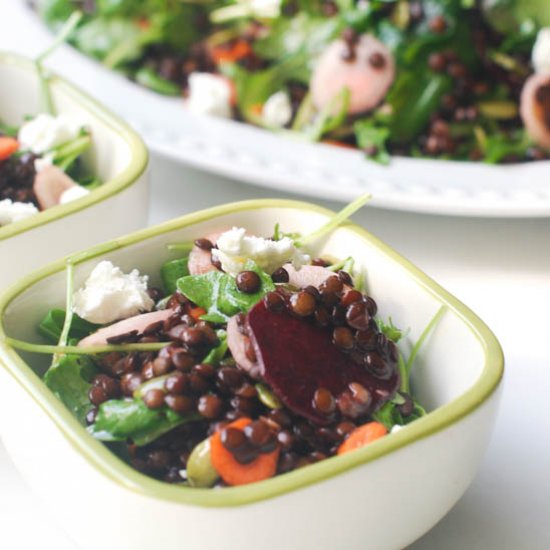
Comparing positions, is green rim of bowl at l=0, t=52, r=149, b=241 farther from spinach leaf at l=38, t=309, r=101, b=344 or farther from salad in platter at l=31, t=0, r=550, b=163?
salad in platter at l=31, t=0, r=550, b=163

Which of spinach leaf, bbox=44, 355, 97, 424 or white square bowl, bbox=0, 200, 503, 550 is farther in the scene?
spinach leaf, bbox=44, 355, 97, 424

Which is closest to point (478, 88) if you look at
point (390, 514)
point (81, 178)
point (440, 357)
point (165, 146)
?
point (165, 146)

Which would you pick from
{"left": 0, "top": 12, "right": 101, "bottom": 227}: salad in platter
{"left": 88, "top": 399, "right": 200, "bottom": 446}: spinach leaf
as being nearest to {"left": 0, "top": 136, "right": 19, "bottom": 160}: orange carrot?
{"left": 0, "top": 12, "right": 101, "bottom": 227}: salad in platter

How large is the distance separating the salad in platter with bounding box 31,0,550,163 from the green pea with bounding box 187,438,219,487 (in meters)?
0.87

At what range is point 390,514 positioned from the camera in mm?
929

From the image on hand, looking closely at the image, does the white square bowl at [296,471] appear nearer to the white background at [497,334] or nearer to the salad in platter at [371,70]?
the white background at [497,334]

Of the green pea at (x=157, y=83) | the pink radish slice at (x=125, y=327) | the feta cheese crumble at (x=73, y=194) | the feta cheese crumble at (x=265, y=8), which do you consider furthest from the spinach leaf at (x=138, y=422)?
the feta cheese crumble at (x=265, y=8)

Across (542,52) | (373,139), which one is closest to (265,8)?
(373,139)

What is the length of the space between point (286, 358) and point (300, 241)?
23 cm

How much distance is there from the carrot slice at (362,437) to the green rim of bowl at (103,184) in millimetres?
471

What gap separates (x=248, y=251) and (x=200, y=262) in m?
0.07

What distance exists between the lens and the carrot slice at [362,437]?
37.2 inches

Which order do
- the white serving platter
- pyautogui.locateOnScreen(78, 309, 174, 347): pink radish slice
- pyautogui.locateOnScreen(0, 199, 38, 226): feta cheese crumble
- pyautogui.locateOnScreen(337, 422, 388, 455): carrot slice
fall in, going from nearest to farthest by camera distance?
pyautogui.locateOnScreen(337, 422, 388, 455): carrot slice < pyautogui.locateOnScreen(78, 309, 174, 347): pink radish slice < pyautogui.locateOnScreen(0, 199, 38, 226): feta cheese crumble < the white serving platter

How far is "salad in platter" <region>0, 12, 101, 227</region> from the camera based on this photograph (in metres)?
1.39
